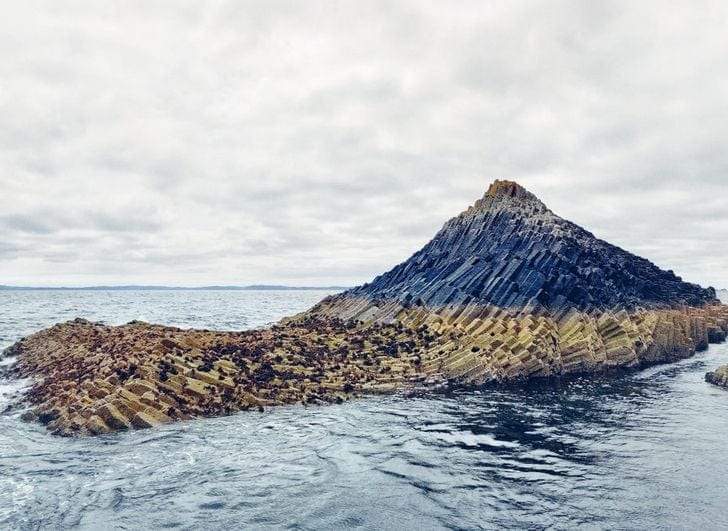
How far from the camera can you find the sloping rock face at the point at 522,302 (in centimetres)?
3716

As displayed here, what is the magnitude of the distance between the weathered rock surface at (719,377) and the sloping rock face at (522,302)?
5817 mm

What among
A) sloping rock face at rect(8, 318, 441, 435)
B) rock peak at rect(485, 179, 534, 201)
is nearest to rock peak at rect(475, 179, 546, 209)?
rock peak at rect(485, 179, 534, 201)

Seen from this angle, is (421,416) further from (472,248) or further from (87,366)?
(472,248)

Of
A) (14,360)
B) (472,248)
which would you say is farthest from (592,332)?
(14,360)

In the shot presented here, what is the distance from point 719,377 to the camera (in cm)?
3475

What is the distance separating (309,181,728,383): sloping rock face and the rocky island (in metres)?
0.15

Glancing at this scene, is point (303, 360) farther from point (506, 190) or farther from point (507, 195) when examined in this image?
point (506, 190)

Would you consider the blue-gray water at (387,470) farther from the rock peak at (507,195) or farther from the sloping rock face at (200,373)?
the rock peak at (507,195)

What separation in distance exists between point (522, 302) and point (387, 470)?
2772 cm

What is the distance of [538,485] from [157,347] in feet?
80.4

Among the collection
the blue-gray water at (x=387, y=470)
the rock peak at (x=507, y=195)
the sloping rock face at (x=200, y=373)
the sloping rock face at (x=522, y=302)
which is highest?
the rock peak at (x=507, y=195)

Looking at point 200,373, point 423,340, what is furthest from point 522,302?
point 200,373

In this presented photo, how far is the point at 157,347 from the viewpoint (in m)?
32.4

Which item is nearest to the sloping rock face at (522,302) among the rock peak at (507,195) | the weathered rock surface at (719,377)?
the rock peak at (507,195)
